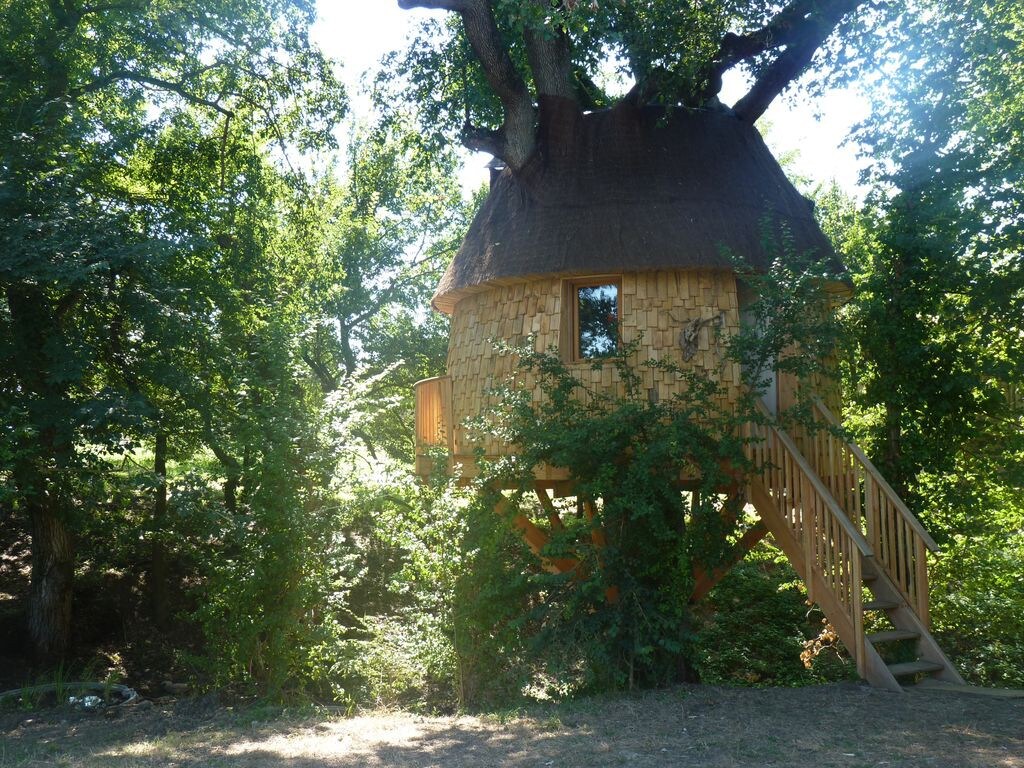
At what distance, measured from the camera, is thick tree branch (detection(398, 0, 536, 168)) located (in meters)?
13.6

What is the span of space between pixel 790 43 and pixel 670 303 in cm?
461

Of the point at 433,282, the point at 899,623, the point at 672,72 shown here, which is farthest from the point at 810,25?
the point at 433,282

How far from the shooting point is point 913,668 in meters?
9.74

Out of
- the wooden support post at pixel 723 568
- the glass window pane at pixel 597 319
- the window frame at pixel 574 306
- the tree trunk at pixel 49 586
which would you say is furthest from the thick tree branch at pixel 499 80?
the tree trunk at pixel 49 586

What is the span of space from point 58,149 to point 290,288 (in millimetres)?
5827

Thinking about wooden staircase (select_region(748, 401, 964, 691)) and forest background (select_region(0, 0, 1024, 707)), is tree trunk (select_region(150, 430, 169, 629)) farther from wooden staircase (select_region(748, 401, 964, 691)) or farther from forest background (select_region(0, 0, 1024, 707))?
wooden staircase (select_region(748, 401, 964, 691))

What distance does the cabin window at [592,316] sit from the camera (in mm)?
12352

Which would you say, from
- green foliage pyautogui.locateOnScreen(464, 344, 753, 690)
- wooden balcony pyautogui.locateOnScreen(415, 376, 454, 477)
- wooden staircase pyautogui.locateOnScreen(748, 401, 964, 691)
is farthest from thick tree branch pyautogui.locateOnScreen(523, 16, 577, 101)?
wooden staircase pyautogui.locateOnScreen(748, 401, 964, 691)

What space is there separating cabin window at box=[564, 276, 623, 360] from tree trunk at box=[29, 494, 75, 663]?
8617 millimetres

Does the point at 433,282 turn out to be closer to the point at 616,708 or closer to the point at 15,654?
the point at 15,654

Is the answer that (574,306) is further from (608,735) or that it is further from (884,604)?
(608,735)

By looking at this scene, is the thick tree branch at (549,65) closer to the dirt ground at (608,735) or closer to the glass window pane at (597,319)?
the glass window pane at (597,319)

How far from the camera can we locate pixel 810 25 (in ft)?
43.1

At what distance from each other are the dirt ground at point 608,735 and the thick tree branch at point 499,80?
810 cm
